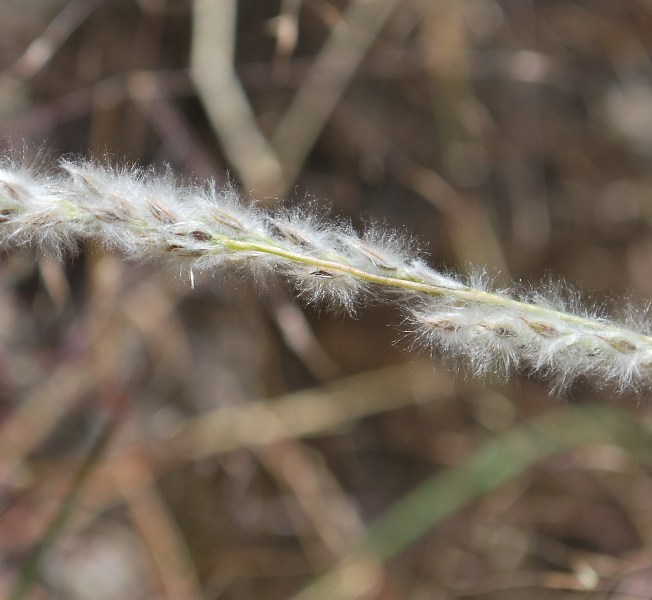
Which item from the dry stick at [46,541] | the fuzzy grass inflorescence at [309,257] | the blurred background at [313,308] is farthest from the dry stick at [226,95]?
the fuzzy grass inflorescence at [309,257]

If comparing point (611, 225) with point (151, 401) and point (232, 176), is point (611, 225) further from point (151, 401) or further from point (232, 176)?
point (151, 401)

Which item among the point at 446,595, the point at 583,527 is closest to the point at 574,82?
the point at 583,527

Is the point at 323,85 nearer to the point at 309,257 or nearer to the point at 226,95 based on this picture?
the point at 226,95

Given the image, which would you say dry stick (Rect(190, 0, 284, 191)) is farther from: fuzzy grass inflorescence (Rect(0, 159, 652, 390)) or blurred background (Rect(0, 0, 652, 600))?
fuzzy grass inflorescence (Rect(0, 159, 652, 390))

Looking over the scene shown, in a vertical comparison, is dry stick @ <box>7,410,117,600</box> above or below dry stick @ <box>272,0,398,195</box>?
below

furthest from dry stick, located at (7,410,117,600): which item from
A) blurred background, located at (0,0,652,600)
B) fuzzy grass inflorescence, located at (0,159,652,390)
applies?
fuzzy grass inflorescence, located at (0,159,652,390)
